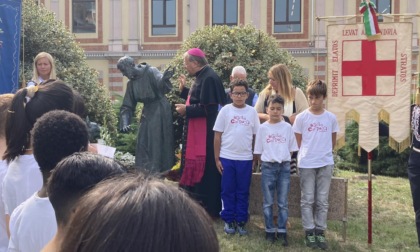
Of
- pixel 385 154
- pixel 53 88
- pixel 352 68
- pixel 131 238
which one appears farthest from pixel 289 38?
pixel 131 238

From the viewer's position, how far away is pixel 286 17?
2670cm

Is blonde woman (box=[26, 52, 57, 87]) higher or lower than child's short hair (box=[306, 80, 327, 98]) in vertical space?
higher

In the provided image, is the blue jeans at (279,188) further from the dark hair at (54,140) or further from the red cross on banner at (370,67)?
the dark hair at (54,140)

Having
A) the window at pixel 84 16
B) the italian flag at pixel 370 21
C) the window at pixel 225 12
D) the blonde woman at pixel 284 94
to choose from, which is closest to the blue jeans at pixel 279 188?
the blonde woman at pixel 284 94

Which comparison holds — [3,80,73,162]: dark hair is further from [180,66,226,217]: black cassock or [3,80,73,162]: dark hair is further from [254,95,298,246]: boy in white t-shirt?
[180,66,226,217]: black cassock

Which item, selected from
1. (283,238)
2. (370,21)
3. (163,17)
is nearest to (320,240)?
(283,238)

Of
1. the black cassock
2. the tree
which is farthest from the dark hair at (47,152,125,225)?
the tree

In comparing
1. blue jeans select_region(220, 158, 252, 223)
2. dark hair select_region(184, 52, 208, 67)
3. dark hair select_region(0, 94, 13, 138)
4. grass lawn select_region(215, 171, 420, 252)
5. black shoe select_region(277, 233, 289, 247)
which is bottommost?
grass lawn select_region(215, 171, 420, 252)

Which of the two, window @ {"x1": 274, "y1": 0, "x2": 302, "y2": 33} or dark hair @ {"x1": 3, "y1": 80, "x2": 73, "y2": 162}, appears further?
window @ {"x1": 274, "y1": 0, "x2": 302, "y2": 33}

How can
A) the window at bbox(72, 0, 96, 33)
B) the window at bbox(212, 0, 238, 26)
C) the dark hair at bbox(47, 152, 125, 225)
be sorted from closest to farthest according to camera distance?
the dark hair at bbox(47, 152, 125, 225) < the window at bbox(212, 0, 238, 26) < the window at bbox(72, 0, 96, 33)

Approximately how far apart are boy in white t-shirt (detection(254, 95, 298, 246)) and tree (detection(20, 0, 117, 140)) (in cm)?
355

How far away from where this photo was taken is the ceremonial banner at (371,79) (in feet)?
19.5

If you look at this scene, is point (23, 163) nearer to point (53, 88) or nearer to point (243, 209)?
point (53, 88)

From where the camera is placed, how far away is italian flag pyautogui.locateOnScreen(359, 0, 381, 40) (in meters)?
5.82
